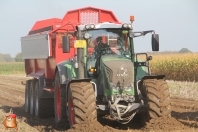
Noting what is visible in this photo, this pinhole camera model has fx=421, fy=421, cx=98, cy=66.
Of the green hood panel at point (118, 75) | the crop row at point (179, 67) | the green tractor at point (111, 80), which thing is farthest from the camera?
the crop row at point (179, 67)

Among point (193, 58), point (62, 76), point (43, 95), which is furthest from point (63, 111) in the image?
point (193, 58)

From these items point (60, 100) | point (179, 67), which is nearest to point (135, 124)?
point (60, 100)

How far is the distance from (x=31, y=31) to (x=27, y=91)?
2.09m

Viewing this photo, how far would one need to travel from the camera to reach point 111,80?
8.31 metres

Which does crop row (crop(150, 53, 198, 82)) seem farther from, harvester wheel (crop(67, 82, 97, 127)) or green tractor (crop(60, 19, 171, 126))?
harvester wheel (crop(67, 82, 97, 127))

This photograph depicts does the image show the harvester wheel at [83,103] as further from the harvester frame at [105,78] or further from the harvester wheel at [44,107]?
the harvester wheel at [44,107]

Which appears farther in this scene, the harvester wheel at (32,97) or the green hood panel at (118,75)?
the harvester wheel at (32,97)

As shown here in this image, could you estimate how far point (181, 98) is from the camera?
15.0 metres

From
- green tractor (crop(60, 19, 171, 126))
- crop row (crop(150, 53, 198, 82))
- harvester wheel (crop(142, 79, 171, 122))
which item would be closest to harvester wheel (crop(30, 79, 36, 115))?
green tractor (crop(60, 19, 171, 126))

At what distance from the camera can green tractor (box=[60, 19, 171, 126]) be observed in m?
7.99

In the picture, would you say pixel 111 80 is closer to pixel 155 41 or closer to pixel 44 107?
pixel 155 41

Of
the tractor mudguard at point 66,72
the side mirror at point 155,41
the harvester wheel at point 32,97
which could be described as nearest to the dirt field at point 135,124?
the harvester wheel at point 32,97

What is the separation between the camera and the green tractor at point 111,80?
7992 millimetres

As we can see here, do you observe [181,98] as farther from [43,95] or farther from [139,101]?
[139,101]
